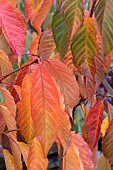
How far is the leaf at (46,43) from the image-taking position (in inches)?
29.4

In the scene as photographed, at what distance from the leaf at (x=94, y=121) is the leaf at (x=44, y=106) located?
0.23 metres

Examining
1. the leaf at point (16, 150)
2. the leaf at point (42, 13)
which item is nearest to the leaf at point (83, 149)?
the leaf at point (16, 150)

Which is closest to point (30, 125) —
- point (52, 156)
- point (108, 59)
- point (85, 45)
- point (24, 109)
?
point (24, 109)

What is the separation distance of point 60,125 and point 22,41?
5.0 inches

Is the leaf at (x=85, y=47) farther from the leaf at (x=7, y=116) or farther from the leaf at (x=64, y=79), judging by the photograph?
the leaf at (x=7, y=116)

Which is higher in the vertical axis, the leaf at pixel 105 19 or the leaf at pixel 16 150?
the leaf at pixel 105 19

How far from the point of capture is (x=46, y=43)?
0.75 metres

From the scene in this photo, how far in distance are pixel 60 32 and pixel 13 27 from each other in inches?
4.0

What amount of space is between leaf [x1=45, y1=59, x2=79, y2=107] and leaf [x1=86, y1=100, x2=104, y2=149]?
0.39 ft

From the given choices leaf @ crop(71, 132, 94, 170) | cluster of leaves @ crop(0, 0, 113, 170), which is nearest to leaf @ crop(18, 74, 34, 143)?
cluster of leaves @ crop(0, 0, 113, 170)

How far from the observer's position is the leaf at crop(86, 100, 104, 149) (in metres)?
0.76

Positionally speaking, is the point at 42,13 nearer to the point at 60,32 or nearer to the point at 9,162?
the point at 60,32

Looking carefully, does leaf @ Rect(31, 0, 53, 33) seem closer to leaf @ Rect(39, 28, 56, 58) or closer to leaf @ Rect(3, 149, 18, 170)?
leaf @ Rect(39, 28, 56, 58)

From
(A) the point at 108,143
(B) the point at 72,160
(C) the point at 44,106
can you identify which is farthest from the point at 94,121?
(C) the point at 44,106
